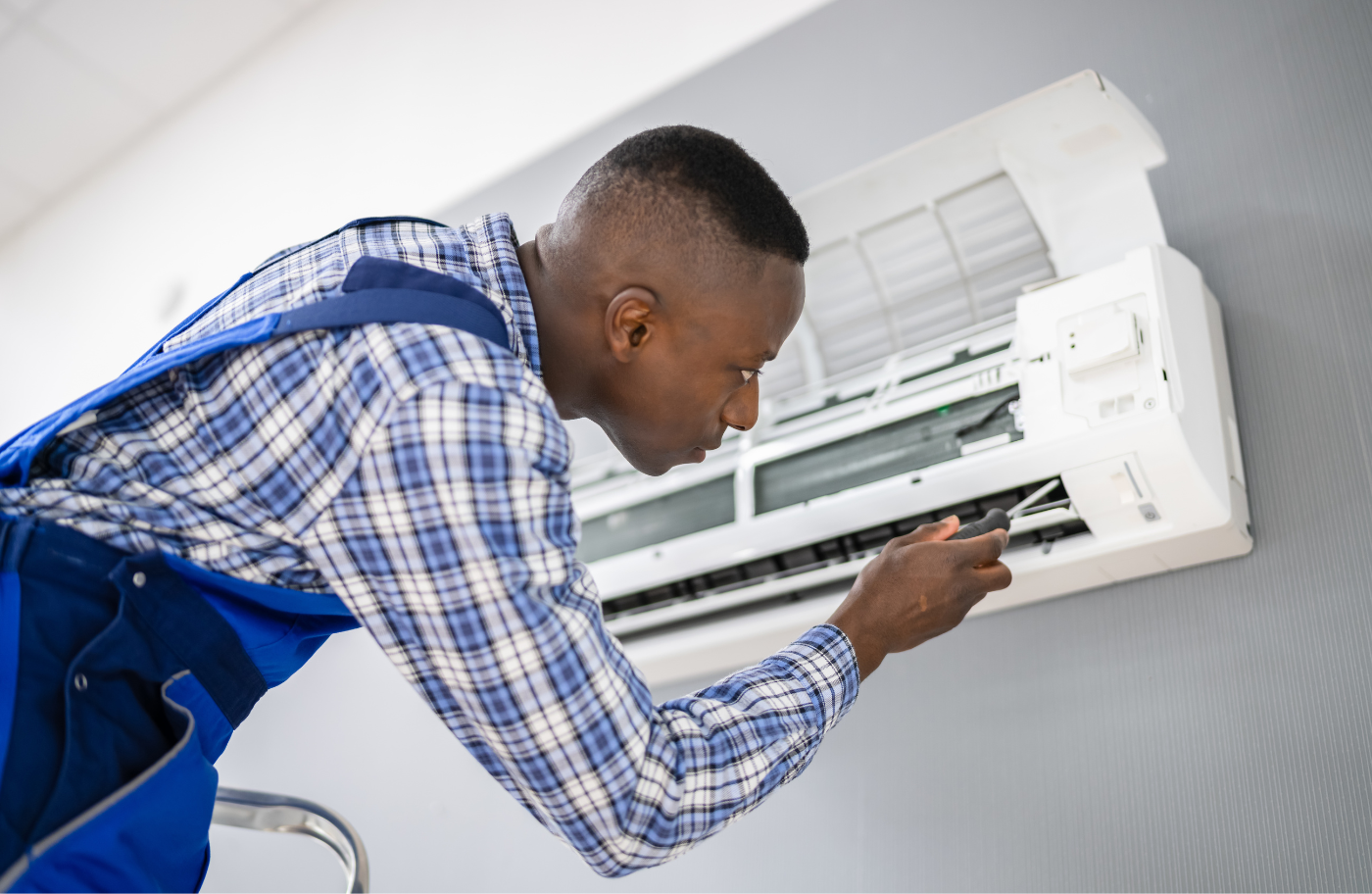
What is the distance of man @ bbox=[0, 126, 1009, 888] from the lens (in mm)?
650

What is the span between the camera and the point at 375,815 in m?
2.13

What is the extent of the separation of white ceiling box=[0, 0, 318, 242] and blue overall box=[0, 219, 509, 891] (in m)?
2.93

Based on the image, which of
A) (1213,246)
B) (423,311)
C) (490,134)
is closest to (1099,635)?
(1213,246)

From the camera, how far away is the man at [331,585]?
650mm

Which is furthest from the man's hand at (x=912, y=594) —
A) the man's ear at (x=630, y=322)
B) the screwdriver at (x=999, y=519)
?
the man's ear at (x=630, y=322)

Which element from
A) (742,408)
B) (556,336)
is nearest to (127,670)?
(556,336)

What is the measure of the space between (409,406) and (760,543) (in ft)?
3.11

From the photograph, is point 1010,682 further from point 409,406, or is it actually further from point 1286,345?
point 409,406

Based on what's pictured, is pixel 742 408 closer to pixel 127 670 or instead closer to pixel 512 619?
pixel 512 619

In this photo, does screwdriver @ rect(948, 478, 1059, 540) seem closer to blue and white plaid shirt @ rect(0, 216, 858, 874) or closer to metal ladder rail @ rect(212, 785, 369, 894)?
blue and white plaid shirt @ rect(0, 216, 858, 874)

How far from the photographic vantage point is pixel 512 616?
0.65 m

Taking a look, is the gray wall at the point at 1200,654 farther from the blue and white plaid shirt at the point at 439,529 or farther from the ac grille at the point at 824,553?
the blue and white plaid shirt at the point at 439,529

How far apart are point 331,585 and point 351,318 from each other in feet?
0.62

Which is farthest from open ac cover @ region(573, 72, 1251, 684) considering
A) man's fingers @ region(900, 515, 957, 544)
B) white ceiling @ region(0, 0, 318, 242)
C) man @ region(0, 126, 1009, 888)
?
white ceiling @ region(0, 0, 318, 242)
